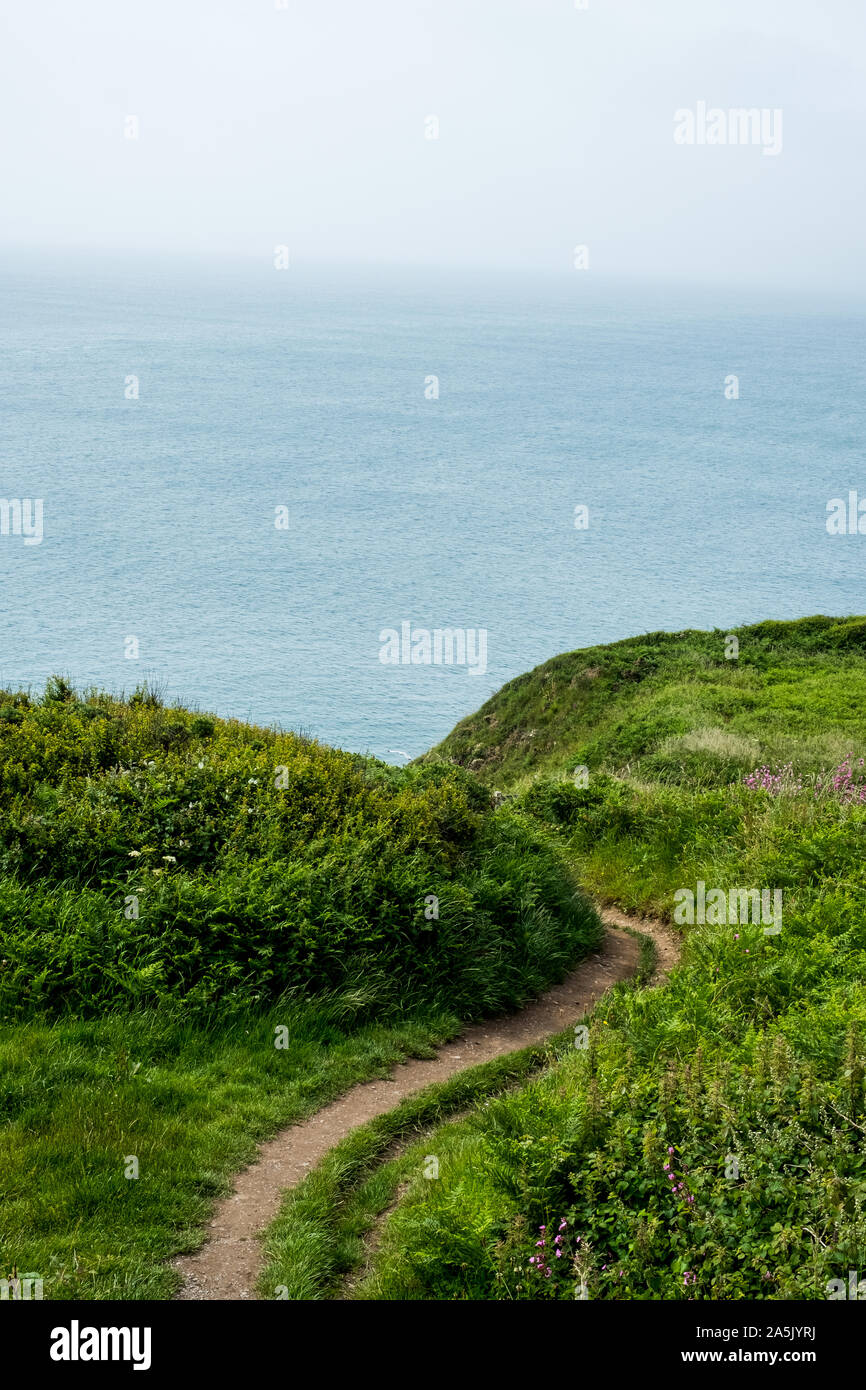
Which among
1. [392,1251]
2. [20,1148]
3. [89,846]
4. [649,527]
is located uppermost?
[649,527]

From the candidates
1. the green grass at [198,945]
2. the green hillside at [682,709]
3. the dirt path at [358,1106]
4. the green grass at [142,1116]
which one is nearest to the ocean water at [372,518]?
the green hillside at [682,709]

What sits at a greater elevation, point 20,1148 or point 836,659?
point 836,659

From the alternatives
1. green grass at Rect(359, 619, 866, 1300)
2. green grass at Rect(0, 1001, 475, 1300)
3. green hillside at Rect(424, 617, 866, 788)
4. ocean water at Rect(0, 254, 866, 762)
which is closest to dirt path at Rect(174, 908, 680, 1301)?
green grass at Rect(0, 1001, 475, 1300)

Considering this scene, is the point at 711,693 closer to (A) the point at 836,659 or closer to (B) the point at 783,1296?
(A) the point at 836,659

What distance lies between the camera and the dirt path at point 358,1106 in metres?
6.62

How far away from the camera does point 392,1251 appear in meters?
6.82

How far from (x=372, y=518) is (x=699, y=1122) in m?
100

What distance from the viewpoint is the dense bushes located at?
31.7 ft

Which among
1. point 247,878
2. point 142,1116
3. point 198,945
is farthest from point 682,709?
point 142,1116

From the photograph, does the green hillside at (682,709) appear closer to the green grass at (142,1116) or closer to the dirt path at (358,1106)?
the dirt path at (358,1106)

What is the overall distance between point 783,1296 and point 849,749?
19.3m

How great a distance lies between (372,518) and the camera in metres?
104

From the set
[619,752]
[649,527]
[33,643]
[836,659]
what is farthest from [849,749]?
[649,527]

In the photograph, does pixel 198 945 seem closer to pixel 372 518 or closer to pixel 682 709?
pixel 682 709
